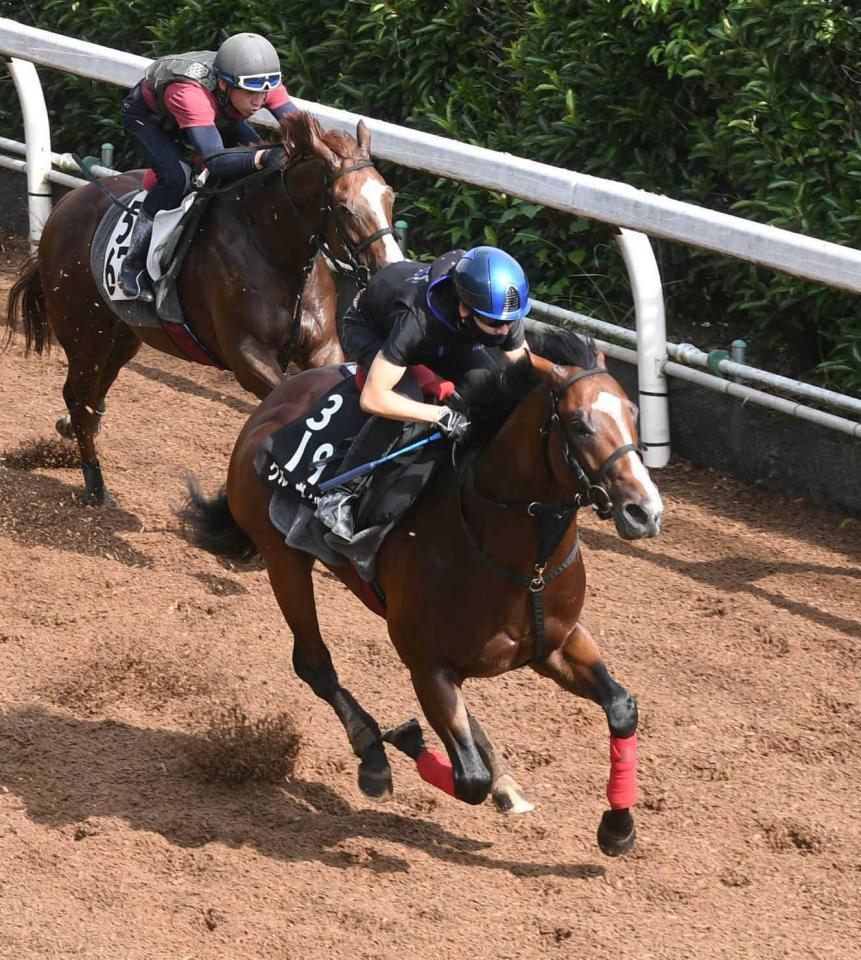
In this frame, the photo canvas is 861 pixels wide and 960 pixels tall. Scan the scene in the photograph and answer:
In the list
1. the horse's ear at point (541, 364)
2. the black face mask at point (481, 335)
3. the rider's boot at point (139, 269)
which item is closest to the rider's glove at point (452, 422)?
the black face mask at point (481, 335)

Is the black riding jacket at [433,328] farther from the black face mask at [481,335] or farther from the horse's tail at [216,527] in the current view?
the horse's tail at [216,527]

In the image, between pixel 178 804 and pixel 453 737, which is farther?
pixel 178 804

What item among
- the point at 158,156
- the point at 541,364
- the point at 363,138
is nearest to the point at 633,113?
the point at 363,138

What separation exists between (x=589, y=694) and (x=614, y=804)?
33cm

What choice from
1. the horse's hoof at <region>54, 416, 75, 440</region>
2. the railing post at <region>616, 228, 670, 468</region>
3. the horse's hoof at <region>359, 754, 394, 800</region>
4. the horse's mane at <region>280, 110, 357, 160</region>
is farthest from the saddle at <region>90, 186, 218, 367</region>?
the horse's hoof at <region>359, 754, 394, 800</region>

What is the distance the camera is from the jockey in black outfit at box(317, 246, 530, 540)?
180 inches

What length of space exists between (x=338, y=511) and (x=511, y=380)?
828mm

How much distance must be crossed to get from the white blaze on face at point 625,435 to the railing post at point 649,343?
9.92ft

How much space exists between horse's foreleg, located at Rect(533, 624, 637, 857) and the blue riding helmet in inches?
39.2

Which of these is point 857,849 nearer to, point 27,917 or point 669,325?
point 27,917

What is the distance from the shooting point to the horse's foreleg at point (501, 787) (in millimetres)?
5078

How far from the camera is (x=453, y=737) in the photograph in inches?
187

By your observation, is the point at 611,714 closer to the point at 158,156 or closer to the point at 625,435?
the point at 625,435

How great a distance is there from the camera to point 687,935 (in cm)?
458
